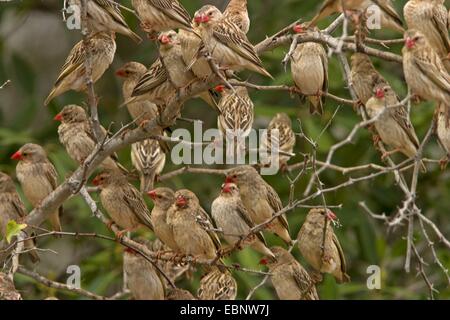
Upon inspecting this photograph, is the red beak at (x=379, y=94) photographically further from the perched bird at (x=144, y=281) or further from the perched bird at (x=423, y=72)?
the perched bird at (x=144, y=281)

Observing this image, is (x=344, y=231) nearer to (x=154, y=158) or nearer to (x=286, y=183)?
(x=286, y=183)

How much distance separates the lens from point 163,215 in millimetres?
9438

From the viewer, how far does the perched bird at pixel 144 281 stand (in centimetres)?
999

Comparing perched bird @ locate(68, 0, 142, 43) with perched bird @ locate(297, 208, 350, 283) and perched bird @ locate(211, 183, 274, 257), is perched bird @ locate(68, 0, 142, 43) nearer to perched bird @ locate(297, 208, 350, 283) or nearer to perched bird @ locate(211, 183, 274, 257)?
perched bird @ locate(211, 183, 274, 257)

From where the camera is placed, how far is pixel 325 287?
11141mm

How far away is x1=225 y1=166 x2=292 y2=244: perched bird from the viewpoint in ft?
30.8

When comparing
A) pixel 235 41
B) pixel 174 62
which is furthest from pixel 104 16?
pixel 235 41

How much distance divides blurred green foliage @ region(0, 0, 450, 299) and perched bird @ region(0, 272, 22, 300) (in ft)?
11.0

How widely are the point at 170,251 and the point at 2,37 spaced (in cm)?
670

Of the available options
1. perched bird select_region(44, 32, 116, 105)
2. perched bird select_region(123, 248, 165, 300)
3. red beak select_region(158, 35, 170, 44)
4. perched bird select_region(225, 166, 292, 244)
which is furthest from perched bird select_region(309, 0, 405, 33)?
perched bird select_region(123, 248, 165, 300)

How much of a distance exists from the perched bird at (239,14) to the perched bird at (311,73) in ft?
1.76

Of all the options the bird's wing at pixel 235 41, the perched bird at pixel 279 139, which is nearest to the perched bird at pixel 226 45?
the bird's wing at pixel 235 41

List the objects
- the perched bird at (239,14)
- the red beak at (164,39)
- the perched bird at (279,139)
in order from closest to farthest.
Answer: the red beak at (164,39) → the perched bird at (279,139) → the perched bird at (239,14)

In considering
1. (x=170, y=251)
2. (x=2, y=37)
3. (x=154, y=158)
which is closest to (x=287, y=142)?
(x=154, y=158)
